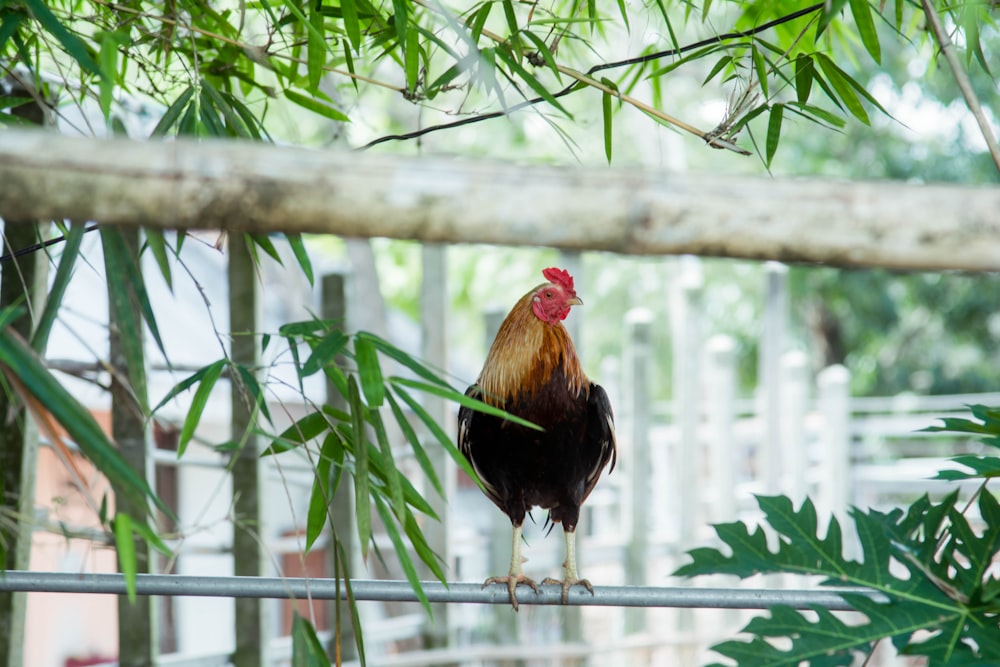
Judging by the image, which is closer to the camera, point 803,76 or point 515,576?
point 803,76

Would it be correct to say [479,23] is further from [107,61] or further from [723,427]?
[723,427]

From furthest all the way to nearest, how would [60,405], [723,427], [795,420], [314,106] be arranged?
[795,420]
[723,427]
[314,106]
[60,405]

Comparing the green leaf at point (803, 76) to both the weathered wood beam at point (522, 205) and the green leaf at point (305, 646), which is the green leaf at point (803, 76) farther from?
the green leaf at point (305, 646)

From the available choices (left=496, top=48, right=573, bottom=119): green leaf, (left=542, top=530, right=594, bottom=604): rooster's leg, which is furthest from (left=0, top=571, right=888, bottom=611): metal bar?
(left=496, top=48, right=573, bottom=119): green leaf

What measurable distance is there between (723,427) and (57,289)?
13.1 ft

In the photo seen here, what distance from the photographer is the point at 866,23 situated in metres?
1.20

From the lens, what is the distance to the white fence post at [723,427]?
4.39 metres

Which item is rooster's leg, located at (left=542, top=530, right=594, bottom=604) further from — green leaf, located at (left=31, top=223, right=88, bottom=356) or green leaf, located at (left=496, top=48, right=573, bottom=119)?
green leaf, located at (left=31, top=223, right=88, bottom=356)

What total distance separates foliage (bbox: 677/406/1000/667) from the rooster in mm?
664

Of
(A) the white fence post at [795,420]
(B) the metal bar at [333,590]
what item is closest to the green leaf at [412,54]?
(B) the metal bar at [333,590]

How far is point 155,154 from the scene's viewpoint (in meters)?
0.60

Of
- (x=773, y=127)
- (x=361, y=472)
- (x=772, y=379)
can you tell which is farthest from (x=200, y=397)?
(x=772, y=379)

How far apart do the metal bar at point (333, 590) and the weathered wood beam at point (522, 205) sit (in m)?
0.52

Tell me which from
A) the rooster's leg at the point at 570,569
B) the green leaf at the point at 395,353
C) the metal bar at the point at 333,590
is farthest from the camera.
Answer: the rooster's leg at the point at 570,569
